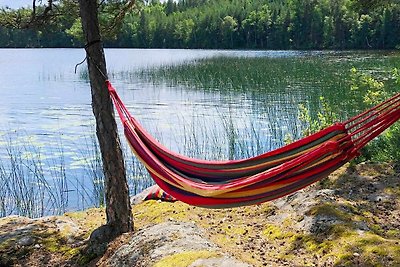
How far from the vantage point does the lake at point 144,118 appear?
17.4ft

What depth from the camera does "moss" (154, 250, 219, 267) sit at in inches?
80.7

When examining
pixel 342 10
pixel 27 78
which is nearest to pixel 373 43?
pixel 342 10

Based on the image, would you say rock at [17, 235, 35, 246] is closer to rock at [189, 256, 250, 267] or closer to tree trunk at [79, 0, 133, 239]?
tree trunk at [79, 0, 133, 239]

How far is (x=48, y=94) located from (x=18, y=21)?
34.2ft

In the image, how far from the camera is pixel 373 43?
37.9 meters

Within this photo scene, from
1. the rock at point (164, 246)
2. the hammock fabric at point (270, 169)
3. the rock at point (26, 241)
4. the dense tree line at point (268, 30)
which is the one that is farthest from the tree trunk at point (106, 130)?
the dense tree line at point (268, 30)

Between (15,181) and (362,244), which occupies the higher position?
(362,244)

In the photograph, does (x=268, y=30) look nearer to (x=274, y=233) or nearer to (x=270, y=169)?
(x=274, y=233)

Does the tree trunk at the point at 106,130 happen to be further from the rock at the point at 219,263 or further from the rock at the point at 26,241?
the rock at the point at 219,263

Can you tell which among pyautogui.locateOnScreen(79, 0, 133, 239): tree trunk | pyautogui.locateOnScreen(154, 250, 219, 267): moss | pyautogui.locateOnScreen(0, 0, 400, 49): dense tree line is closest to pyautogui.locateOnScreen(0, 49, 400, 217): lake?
pyautogui.locateOnScreen(79, 0, 133, 239): tree trunk

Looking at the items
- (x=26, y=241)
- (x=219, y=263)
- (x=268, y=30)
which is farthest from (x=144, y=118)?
(x=268, y=30)

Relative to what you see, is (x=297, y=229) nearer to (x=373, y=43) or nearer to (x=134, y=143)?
(x=134, y=143)

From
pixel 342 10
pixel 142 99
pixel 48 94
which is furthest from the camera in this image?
pixel 342 10

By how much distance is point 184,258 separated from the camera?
2088 millimetres
